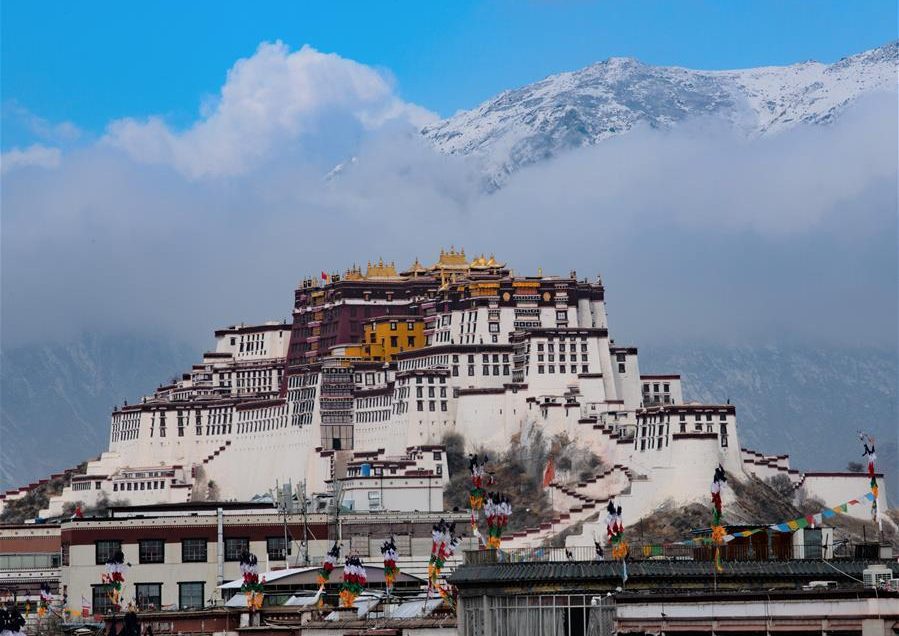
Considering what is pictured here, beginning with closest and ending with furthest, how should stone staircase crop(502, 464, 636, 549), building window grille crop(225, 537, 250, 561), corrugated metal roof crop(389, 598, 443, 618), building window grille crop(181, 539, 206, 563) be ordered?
corrugated metal roof crop(389, 598, 443, 618)
building window grille crop(181, 539, 206, 563)
building window grille crop(225, 537, 250, 561)
stone staircase crop(502, 464, 636, 549)

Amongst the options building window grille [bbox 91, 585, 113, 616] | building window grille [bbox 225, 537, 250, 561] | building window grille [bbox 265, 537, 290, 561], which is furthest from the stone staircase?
building window grille [bbox 91, 585, 113, 616]

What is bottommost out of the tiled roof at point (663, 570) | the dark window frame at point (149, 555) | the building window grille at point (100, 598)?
the building window grille at point (100, 598)

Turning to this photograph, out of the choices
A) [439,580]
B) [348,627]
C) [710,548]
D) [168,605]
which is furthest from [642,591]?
[168,605]

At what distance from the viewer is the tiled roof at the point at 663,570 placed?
48.0 meters

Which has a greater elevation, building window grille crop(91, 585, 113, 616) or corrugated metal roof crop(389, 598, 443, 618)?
corrugated metal roof crop(389, 598, 443, 618)

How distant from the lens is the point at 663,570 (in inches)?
1932

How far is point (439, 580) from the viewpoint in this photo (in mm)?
88938

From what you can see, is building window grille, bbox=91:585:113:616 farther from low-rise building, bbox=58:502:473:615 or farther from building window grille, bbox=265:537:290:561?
building window grille, bbox=265:537:290:561

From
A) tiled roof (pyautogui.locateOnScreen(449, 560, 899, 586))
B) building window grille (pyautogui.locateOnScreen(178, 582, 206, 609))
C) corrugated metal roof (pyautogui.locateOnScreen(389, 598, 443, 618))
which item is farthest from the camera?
building window grille (pyautogui.locateOnScreen(178, 582, 206, 609))

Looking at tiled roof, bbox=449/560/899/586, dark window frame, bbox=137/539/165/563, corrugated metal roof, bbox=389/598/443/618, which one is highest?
tiled roof, bbox=449/560/899/586

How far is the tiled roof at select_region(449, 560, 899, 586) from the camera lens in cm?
4803

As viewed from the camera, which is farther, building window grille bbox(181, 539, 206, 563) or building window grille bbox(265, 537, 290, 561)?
building window grille bbox(265, 537, 290, 561)

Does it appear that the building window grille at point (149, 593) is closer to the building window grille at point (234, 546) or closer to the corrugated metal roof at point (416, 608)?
the building window grille at point (234, 546)

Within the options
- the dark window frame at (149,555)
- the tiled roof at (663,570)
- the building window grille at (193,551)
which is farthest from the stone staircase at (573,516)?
the tiled roof at (663,570)
